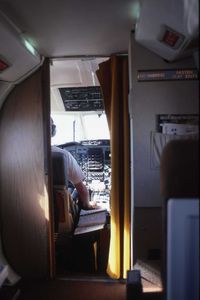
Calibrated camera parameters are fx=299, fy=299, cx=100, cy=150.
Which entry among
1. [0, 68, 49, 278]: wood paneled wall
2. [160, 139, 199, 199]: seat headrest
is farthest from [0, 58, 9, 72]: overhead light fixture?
[160, 139, 199, 199]: seat headrest

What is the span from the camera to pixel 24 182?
2910 millimetres

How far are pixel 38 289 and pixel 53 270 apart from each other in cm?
25

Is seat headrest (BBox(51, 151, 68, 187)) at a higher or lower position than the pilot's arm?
higher

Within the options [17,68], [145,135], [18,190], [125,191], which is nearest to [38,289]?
[18,190]

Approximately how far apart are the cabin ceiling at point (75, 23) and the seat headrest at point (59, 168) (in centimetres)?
123

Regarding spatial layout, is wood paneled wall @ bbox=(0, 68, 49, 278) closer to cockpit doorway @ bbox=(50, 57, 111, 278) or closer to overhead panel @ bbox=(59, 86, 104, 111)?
cockpit doorway @ bbox=(50, 57, 111, 278)

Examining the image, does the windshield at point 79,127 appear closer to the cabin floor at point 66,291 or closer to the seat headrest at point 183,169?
the cabin floor at point 66,291

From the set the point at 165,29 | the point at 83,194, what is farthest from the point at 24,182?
the point at 165,29

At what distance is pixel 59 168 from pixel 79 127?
2.13 m

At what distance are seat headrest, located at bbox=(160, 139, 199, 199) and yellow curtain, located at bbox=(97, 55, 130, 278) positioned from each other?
5.29 feet

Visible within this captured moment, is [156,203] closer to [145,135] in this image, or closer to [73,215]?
[145,135]

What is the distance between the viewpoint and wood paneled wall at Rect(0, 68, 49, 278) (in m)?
2.88

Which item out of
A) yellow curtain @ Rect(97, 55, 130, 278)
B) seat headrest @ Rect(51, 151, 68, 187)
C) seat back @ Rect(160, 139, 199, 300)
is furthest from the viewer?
seat headrest @ Rect(51, 151, 68, 187)

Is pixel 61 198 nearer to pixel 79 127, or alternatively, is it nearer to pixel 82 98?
pixel 82 98
